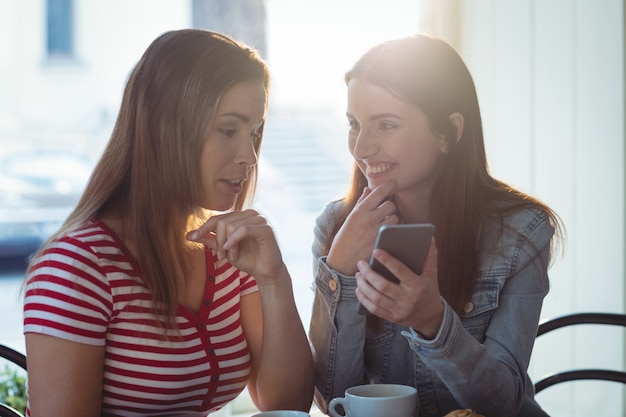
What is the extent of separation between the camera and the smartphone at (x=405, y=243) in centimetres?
98

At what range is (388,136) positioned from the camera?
147cm

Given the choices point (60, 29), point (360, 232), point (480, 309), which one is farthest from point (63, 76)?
point (480, 309)

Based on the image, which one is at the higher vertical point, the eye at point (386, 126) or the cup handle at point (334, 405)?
the eye at point (386, 126)

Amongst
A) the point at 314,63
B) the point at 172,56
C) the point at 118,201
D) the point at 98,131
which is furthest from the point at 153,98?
the point at 98,131

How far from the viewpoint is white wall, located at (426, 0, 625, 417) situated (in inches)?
112

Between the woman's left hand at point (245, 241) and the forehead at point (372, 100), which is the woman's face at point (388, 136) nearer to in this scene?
the forehead at point (372, 100)

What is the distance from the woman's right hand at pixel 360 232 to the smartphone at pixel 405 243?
29 cm

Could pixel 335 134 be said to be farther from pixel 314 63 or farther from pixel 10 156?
pixel 10 156

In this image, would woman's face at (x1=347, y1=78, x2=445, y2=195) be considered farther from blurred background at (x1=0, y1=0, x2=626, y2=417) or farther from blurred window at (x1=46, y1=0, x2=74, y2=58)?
blurred window at (x1=46, y1=0, x2=74, y2=58)

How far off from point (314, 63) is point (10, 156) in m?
1.52

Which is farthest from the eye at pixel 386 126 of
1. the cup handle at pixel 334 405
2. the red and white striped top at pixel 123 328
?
the cup handle at pixel 334 405

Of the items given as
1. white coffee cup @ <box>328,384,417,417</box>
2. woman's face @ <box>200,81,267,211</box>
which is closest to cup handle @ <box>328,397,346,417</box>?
white coffee cup @ <box>328,384,417,417</box>

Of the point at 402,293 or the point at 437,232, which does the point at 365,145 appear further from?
the point at 402,293

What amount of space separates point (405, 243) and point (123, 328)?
Result: 0.52 m
